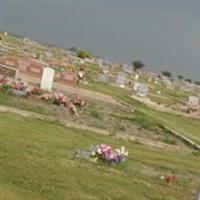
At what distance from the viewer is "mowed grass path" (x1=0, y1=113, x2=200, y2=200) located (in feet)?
39.8

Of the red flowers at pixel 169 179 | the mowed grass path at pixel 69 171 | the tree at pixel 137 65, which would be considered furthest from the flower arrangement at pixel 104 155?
the tree at pixel 137 65

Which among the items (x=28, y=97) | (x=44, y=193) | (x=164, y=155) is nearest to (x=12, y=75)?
(x=28, y=97)

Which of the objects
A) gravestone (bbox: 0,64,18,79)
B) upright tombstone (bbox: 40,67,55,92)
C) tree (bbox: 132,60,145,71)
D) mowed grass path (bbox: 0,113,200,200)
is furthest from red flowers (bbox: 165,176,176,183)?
tree (bbox: 132,60,145,71)

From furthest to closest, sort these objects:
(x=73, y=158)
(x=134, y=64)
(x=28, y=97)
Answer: (x=134, y=64) < (x=28, y=97) < (x=73, y=158)

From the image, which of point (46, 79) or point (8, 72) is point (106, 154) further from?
point (8, 72)

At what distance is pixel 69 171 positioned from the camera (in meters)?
14.1

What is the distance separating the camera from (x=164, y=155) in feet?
70.4

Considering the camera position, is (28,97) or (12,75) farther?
(12,75)

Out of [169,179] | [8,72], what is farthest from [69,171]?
[8,72]

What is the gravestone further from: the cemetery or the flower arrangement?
the flower arrangement

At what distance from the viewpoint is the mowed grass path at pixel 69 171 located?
1213cm

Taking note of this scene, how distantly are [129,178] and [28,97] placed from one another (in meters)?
13.3

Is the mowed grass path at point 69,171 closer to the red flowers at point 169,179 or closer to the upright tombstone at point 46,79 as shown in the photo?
the red flowers at point 169,179

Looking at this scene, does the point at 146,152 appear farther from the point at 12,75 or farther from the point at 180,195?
the point at 12,75
